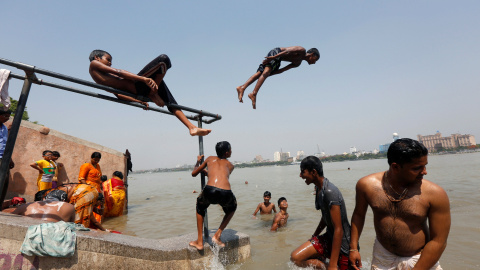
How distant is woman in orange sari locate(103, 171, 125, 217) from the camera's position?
8000 millimetres

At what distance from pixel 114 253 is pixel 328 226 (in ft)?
8.74

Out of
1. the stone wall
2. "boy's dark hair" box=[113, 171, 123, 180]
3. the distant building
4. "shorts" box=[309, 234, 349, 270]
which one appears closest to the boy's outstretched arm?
"shorts" box=[309, 234, 349, 270]

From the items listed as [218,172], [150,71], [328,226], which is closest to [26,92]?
[150,71]

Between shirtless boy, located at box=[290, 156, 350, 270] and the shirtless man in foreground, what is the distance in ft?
10.6

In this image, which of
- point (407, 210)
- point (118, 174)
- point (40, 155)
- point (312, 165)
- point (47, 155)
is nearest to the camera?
point (407, 210)

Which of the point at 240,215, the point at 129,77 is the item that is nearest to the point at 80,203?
the point at 129,77

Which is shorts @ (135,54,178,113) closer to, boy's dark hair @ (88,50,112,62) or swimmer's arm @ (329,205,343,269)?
boy's dark hair @ (88,50,112,62)

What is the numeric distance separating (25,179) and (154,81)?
711 centimetres

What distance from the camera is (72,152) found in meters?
8.33

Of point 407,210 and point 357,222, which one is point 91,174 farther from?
point 407,210

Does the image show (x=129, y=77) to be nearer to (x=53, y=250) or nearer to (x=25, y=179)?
(x=53, y=250)

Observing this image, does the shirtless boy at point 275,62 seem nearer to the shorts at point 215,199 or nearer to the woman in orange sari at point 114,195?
the shorts at point 215,199

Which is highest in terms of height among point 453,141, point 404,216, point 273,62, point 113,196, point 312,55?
point 453,141

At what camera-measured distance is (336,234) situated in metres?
2.76
